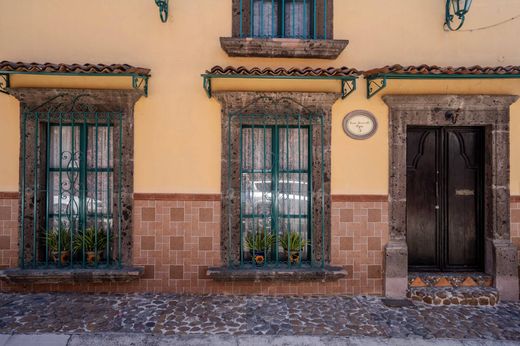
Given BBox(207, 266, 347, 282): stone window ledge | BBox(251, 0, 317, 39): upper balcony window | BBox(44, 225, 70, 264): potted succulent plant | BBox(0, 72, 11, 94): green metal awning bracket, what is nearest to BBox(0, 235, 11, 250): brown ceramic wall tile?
BBox(44, 225, 70, 264): potted succulent plant

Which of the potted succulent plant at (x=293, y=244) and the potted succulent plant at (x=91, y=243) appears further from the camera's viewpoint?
the potted succulent plant at (x=293, y=244)

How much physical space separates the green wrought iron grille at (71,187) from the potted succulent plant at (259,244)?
74.1 inches

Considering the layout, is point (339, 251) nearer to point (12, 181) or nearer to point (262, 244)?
point (262, 244)

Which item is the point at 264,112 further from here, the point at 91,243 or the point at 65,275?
the point at 65,275

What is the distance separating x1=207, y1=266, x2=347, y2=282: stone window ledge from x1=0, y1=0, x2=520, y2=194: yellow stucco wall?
1.16 meters

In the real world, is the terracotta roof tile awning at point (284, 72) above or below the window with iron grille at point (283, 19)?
below

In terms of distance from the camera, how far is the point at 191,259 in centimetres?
525

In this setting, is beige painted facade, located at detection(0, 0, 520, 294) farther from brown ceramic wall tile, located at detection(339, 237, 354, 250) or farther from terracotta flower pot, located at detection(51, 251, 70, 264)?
terracotta flower pot, located at detection(51, 251, 70, 264)

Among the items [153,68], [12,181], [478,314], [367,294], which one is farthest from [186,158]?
[478,314]

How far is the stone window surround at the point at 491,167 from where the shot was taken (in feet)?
17.1

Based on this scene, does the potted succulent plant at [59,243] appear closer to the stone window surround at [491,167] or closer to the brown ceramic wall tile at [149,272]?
the brown ceramic wall tile at [149,272]

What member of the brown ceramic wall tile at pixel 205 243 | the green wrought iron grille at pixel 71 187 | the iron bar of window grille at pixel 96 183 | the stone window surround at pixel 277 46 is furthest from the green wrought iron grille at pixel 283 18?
the brown ceramic wall tile at pixel 205 243

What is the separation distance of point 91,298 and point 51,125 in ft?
8.45

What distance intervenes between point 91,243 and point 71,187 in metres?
0.87
